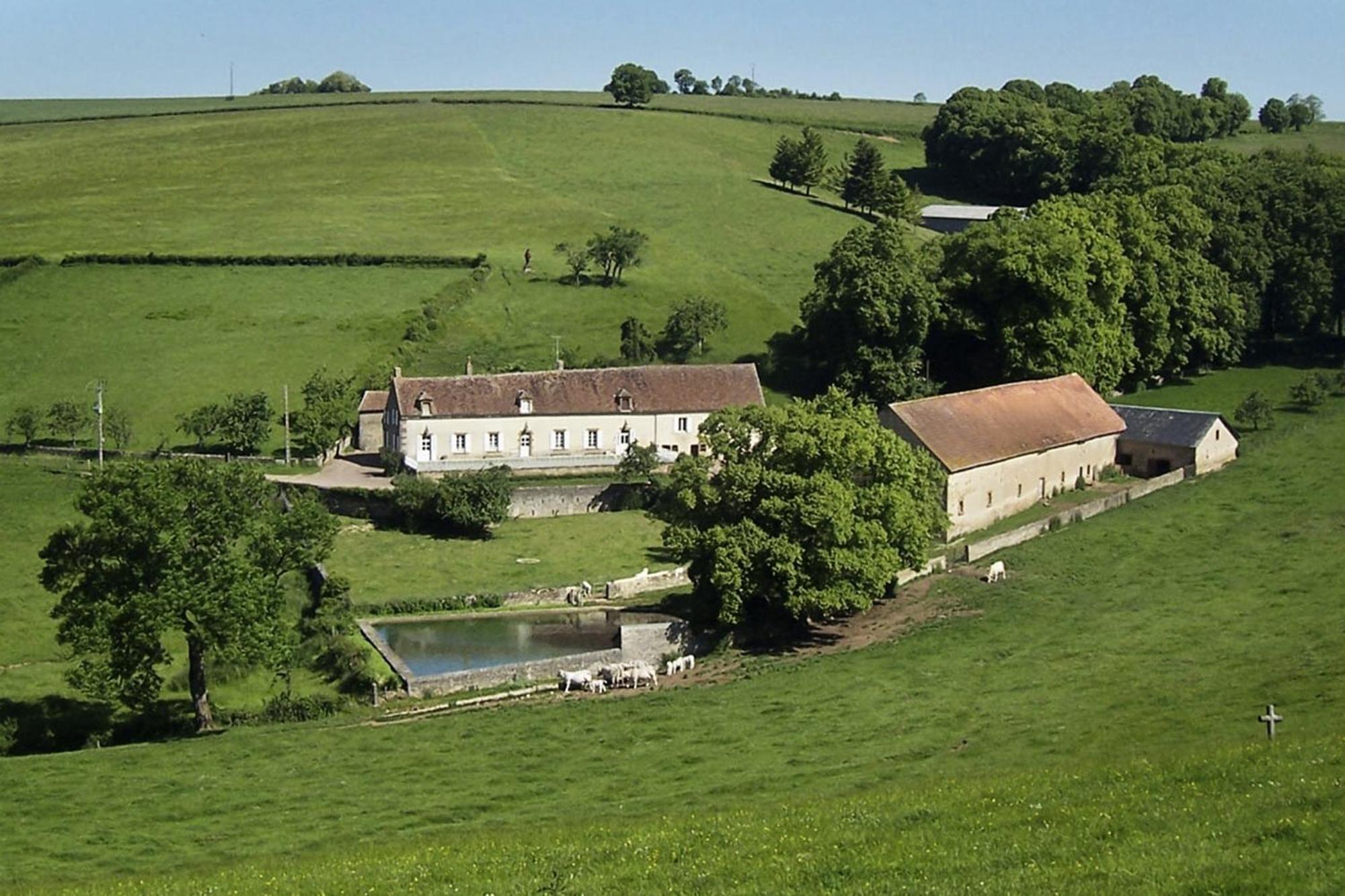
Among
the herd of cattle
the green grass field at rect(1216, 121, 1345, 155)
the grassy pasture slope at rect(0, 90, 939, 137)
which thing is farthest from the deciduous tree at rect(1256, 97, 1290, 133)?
the herd of cattle

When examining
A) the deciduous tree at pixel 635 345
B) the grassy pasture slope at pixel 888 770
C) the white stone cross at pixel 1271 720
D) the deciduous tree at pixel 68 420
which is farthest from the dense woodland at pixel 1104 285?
the white stone cross at pixel 1271 720

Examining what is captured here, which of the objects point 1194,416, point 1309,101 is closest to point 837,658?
point 1194,416

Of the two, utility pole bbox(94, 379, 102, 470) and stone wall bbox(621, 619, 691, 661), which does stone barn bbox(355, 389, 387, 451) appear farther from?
stone wall bbox(621, 619, 691, 661)

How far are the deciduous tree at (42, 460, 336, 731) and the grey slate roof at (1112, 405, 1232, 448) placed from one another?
3819 centimetres

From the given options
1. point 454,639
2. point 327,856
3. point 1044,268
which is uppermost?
point 1044,268

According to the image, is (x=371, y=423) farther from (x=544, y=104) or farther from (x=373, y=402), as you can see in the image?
(x=544, y=104)

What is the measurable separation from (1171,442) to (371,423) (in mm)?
35062

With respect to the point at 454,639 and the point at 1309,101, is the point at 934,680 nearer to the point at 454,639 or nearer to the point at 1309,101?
the point at 454,639

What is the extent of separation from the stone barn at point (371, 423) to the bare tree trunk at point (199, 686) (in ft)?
110

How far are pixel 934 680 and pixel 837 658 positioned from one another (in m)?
4.27

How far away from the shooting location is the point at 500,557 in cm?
5409

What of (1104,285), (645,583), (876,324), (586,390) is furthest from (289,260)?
(645,583)

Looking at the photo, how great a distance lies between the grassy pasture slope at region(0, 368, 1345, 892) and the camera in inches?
732

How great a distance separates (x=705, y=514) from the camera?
4388 centimetres
